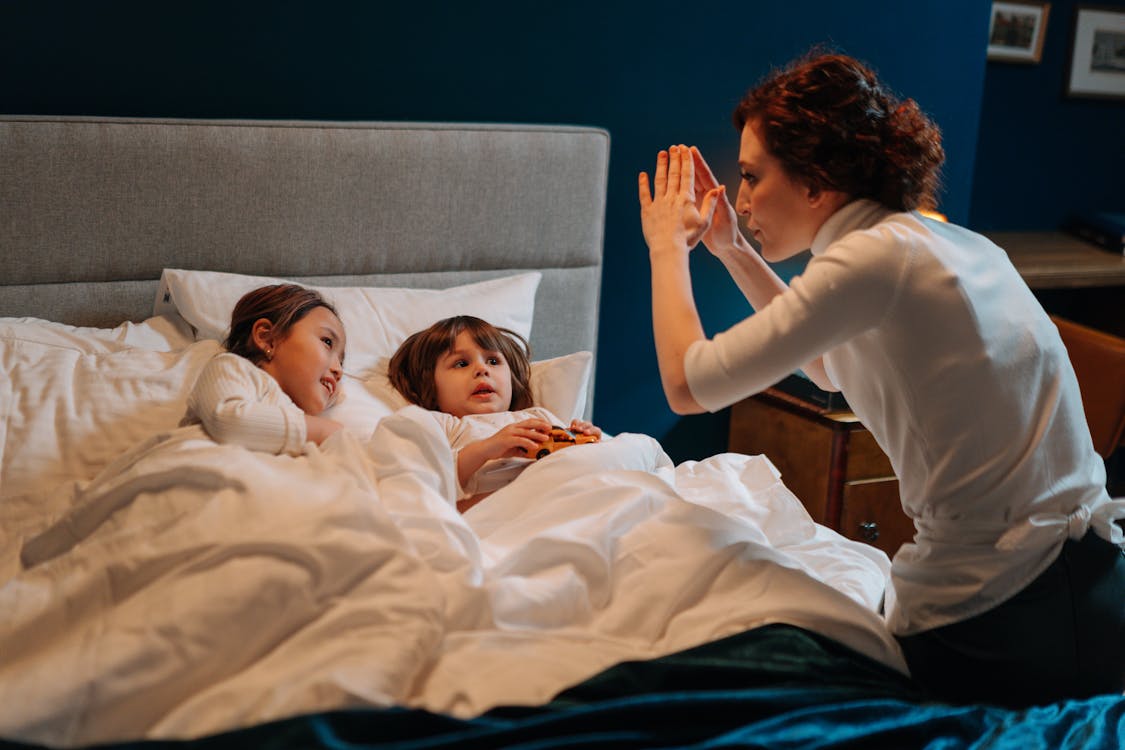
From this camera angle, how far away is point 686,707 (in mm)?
1405

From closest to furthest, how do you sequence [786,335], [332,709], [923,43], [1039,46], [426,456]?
1. [332,709]
2. [786,335]
3. [426,456]
4. [923,43]
5. [1039,46]

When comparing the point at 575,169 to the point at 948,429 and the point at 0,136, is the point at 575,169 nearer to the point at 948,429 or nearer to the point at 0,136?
the point at 0,136

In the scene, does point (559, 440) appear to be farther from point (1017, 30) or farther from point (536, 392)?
point (1017, 30)

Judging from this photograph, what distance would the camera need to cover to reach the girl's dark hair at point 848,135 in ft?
5.62

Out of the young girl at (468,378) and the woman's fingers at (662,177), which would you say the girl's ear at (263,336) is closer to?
the young girl at (468,378)

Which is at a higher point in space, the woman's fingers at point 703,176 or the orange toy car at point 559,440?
the woman's fingers at point 703,176

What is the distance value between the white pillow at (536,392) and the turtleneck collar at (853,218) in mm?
848

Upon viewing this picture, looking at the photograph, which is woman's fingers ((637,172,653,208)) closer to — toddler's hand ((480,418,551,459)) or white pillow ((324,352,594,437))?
toddler's hand ((480,418,551,459))

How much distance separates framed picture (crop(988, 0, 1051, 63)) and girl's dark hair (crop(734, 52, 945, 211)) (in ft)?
8.36

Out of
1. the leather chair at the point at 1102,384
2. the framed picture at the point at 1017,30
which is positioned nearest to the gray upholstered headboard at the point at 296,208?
the leather chair at the point at 1102,384

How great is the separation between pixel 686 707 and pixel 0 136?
1806 mm

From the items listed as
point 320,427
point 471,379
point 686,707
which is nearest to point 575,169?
point 471,379

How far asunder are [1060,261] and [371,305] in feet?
7.72

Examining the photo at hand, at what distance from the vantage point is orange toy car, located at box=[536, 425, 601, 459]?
2.10 meters
